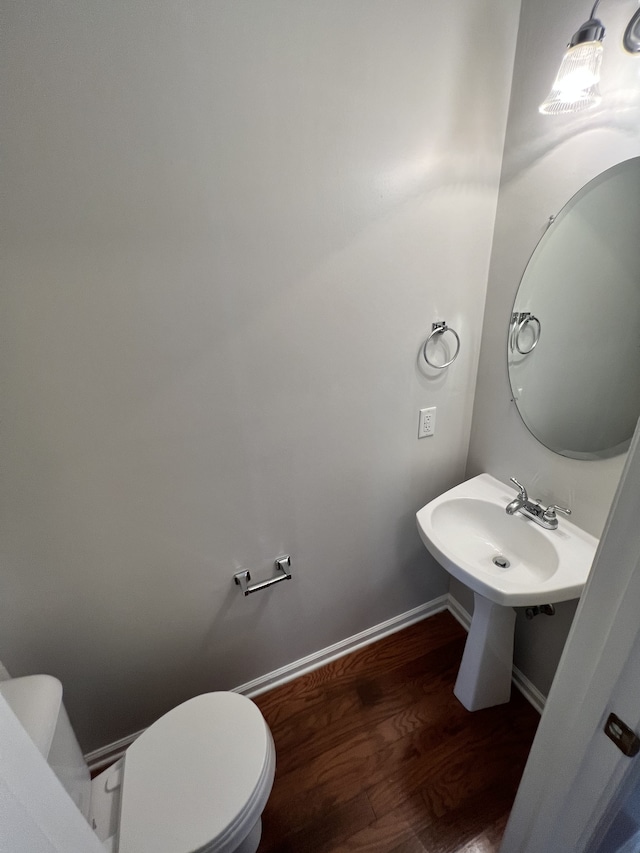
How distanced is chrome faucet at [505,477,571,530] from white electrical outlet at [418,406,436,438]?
37cm

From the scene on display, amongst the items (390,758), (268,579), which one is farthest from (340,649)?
(268,579)

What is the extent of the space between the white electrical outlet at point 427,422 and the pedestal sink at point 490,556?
0.84ft

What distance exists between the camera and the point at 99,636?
1.12 meters

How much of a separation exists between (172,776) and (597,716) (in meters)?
1.00

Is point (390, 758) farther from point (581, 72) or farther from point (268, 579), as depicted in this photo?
point (581, 72)

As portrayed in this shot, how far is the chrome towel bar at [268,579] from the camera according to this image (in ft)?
4.07

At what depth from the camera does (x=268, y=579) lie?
1.31 metres

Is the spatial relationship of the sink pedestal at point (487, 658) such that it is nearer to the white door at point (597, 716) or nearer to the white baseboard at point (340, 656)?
the white baseboard at point (340, 656)

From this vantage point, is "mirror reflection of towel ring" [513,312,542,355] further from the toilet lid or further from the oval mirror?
the toilet lid

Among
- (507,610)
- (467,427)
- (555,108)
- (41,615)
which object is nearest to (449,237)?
(555,108)

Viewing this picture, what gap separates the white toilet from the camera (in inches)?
31.7

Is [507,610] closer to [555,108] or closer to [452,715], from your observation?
[452,715]

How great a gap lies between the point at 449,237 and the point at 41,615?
1.73 meters

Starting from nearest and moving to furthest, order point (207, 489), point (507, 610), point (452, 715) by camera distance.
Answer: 1. point (207, 489)
2. point (507, 610)
3. point (452, 715)
